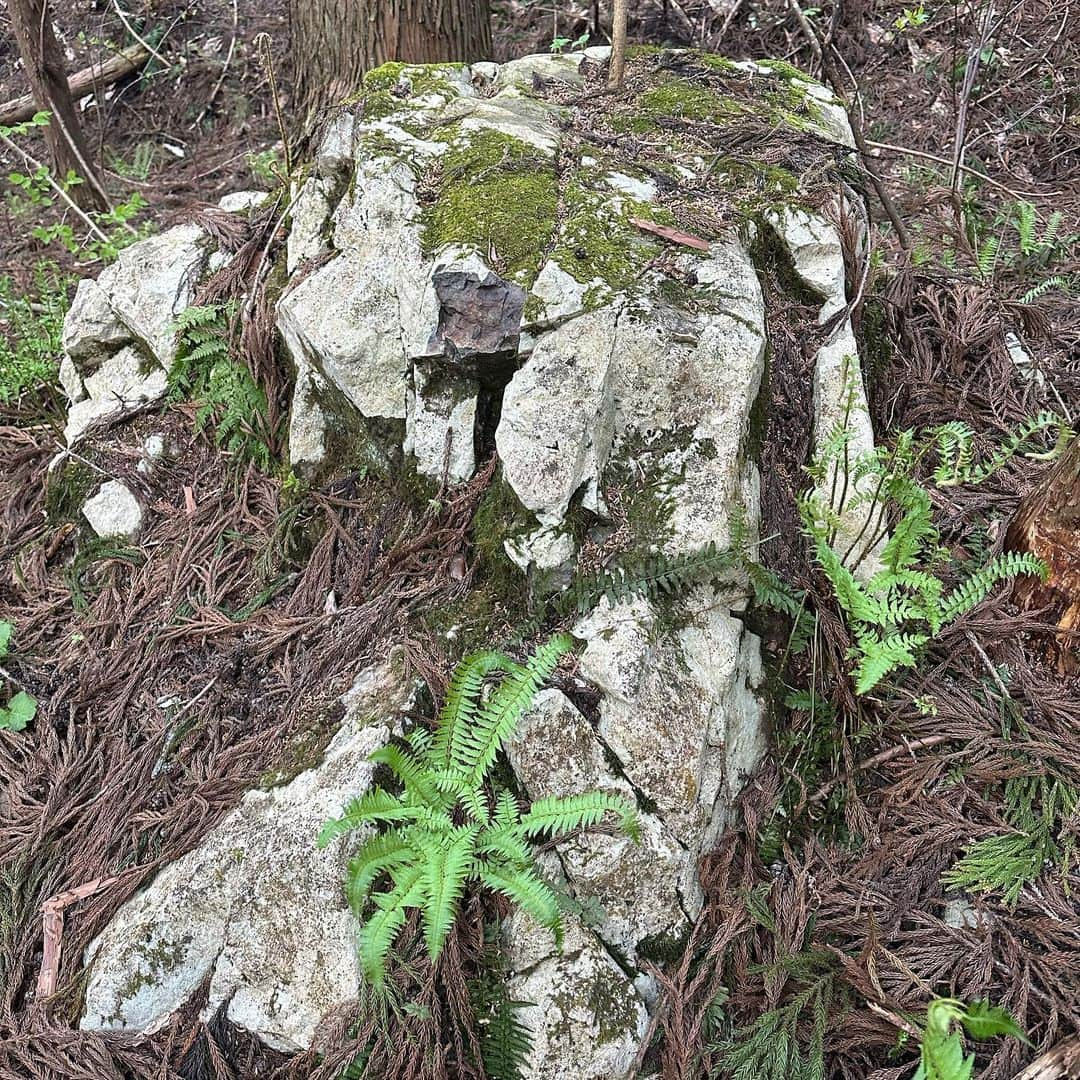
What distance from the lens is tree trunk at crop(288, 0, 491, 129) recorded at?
4.42 m

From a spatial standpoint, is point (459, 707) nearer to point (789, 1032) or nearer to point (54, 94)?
point (789, 1032)

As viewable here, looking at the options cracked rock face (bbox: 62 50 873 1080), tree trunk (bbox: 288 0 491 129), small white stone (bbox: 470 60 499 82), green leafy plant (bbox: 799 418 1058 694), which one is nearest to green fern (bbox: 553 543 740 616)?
cracked rock face (bbox: 62 50 873 1080)

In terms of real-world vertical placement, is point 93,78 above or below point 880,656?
above

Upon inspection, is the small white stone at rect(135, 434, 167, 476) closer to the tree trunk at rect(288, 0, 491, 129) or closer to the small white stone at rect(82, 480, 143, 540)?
the small white stone at rect(82, 480, 143, 540)

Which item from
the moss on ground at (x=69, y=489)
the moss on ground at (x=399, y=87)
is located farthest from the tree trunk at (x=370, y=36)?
the moss on ground at (x=69, y=489)

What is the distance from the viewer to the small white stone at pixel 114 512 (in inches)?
145

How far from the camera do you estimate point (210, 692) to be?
10.3 feet

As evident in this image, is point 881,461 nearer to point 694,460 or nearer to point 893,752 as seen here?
point 694,460

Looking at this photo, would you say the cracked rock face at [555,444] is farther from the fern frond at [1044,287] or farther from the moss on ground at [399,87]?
the fern frond at [1044,287]

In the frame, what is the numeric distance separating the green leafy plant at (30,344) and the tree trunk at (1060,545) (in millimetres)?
4613

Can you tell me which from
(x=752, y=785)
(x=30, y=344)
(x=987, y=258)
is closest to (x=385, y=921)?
(x=752, y=785)

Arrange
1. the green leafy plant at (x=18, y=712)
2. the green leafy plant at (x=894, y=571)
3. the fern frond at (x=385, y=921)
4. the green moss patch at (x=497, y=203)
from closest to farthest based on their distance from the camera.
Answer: the fern frond at (x=385, y=921) → the green leafy plant at (x=894, y=571) → the green moss patch at (x=497, y=203) → the green leafy plant at (x=18, y=712)

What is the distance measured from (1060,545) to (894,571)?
60 centimetres

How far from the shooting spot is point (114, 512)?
372 centimetres
